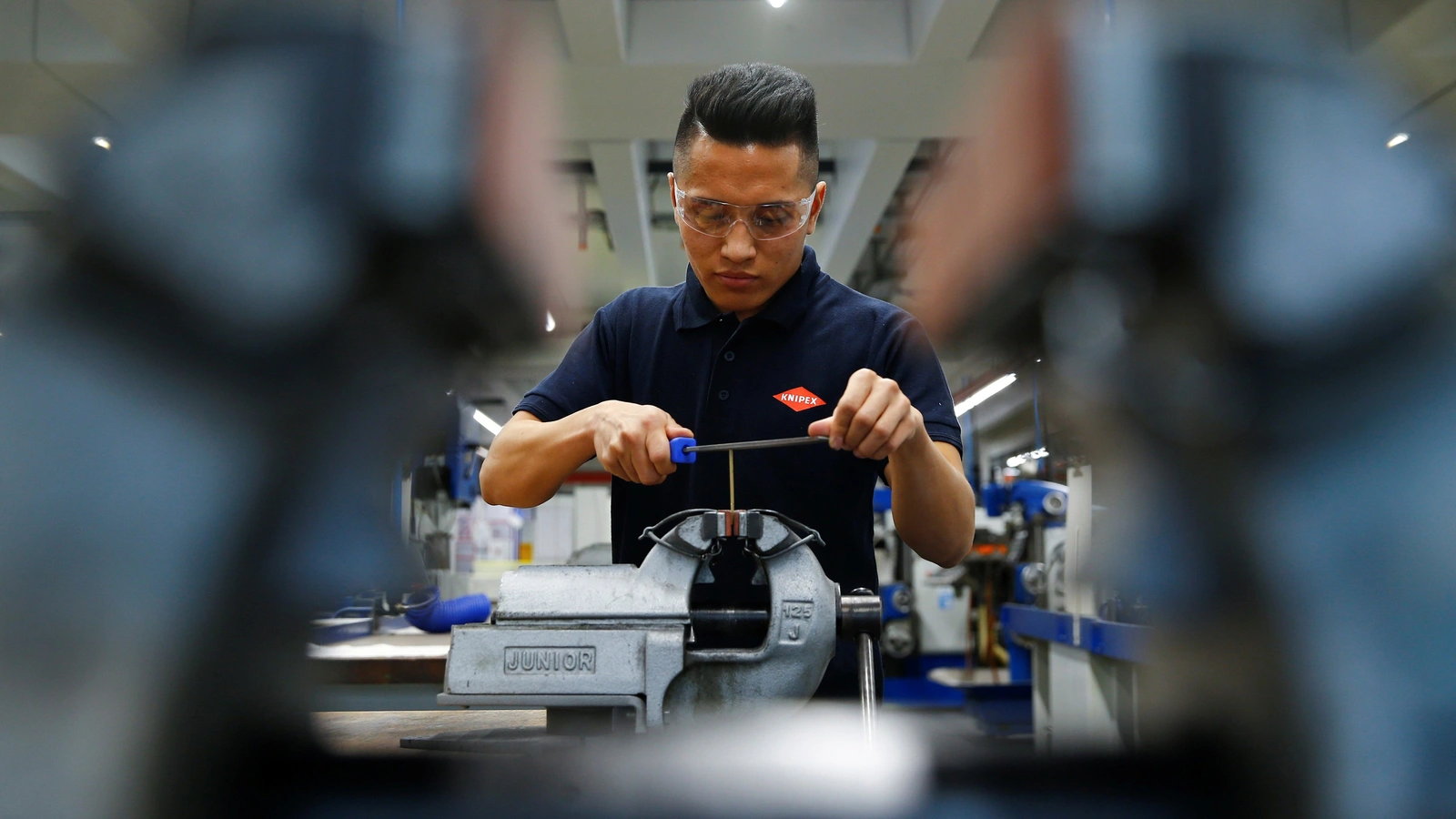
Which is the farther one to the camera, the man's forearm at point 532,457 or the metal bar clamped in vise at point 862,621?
the man's forearm at point 532,457

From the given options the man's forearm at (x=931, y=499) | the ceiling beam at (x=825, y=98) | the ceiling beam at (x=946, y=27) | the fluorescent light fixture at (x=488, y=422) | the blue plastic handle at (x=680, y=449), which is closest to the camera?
the blue plastic handle at (x=680, y=449)

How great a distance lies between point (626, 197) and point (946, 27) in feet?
6.04

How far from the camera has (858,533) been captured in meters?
1.20

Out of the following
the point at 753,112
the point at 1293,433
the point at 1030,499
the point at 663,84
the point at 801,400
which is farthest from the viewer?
the point at 1030,499

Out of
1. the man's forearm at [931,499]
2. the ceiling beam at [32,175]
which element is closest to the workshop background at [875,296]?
the ceiling beam at [32,175]

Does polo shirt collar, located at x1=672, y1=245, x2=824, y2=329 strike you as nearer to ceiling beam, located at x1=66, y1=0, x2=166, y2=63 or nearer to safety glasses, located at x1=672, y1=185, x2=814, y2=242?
safety glasses, located at x1=672, y1=185, x2=814, y2=242

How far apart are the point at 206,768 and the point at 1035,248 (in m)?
0.82

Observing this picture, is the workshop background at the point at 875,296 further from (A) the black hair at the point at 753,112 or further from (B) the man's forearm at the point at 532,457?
(A) the black hair at the point at 753,112

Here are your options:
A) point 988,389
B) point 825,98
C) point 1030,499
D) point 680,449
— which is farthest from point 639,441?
point 1030,499

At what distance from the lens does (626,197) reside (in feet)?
14.2

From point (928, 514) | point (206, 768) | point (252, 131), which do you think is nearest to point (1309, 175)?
point (928, 514)

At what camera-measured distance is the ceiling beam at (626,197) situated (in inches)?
152

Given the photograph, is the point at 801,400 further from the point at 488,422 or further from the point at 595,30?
the point at 595,30

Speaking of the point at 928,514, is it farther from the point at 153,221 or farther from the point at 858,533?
the point at 153,221
